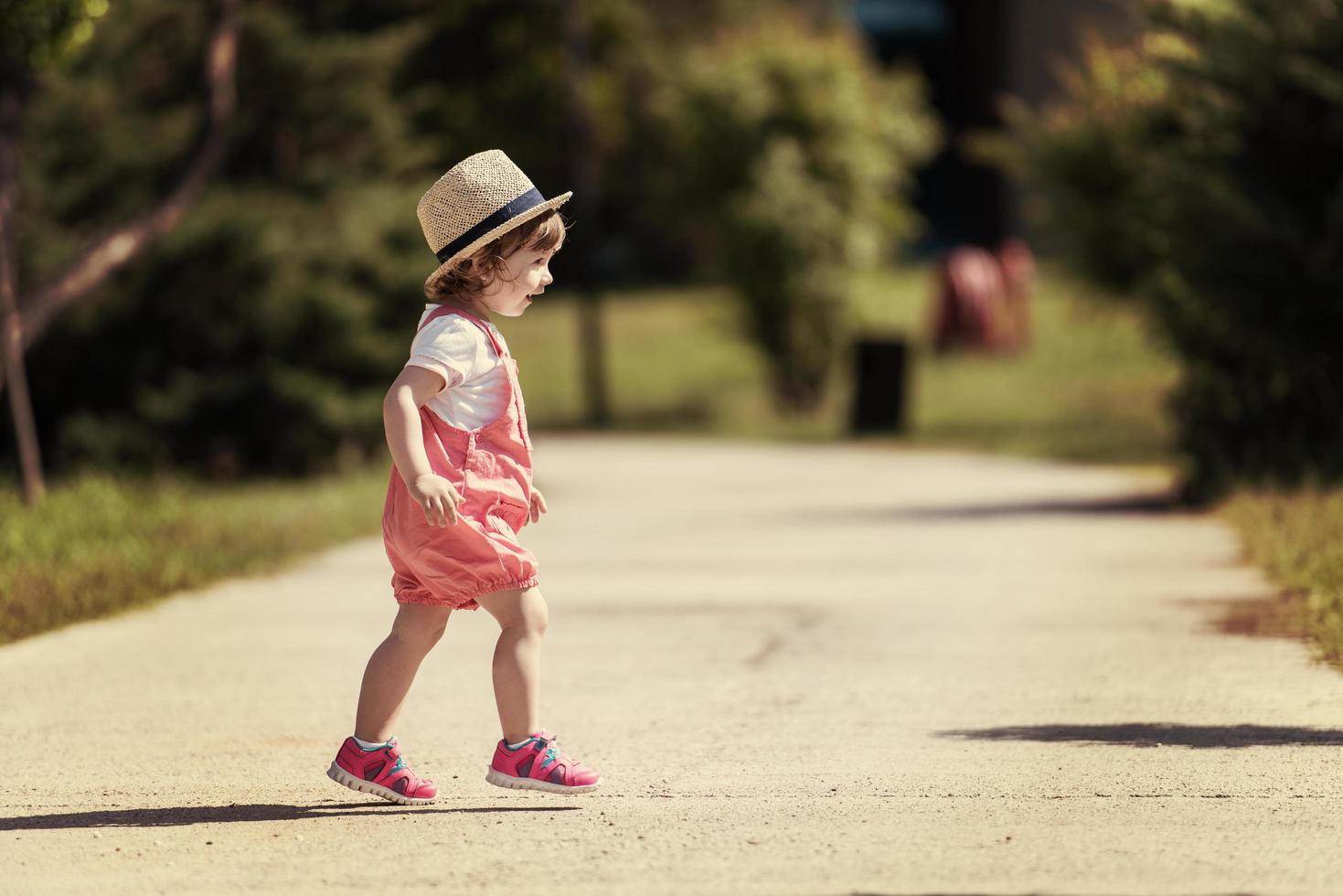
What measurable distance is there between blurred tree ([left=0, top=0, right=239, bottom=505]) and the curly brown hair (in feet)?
15.6

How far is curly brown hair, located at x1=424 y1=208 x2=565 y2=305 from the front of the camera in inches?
219

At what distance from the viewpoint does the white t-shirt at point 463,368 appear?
17.7 ft

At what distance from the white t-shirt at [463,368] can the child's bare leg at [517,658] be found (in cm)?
46

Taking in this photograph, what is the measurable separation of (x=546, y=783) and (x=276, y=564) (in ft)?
19.8

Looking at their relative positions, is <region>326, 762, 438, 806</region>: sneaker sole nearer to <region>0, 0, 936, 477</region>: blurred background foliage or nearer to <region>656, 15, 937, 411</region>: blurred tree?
<region>0, 0, 936, 477</region>: blurred background foliage

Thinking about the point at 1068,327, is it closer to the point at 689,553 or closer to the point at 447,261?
the point at 689,553

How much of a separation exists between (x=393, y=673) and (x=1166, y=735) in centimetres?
232

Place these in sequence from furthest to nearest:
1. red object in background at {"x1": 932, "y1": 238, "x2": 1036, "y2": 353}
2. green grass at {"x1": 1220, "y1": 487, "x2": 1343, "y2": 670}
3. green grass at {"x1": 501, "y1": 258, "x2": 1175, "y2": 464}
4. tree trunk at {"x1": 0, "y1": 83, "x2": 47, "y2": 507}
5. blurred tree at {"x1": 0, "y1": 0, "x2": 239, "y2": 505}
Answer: red object in background at {"x1": 932, "y1": 238, "x2": 1036, "y2": 353}
green grass at {"x1": 501, "y1": 258, "x2": 1175, "y2": 464}
tree trunk at {"x1": 0, "y1": 83, "x2": 47, "y2": 507}
blurred tree at {"x1": 0, "y1": 0, "x2": 239, "y2": 505}
green grass at {"x1": 1220, "y1": 487, "x2": 1343, "y2": 670}

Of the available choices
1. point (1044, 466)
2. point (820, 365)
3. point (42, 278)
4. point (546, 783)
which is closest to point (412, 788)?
point (546, 783)

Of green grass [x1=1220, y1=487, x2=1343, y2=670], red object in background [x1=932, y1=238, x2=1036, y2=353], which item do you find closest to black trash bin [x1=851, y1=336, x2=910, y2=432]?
red object in background [x1=932, y1=238, x2=1036, y2=353]

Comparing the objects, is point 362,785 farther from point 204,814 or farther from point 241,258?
point 241,258

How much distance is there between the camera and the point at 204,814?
5398 mm

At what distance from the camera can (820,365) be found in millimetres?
26250

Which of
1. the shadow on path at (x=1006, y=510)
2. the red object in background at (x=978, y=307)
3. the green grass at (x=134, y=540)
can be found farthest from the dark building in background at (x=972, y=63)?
the green grass at (x=134, y=540)
